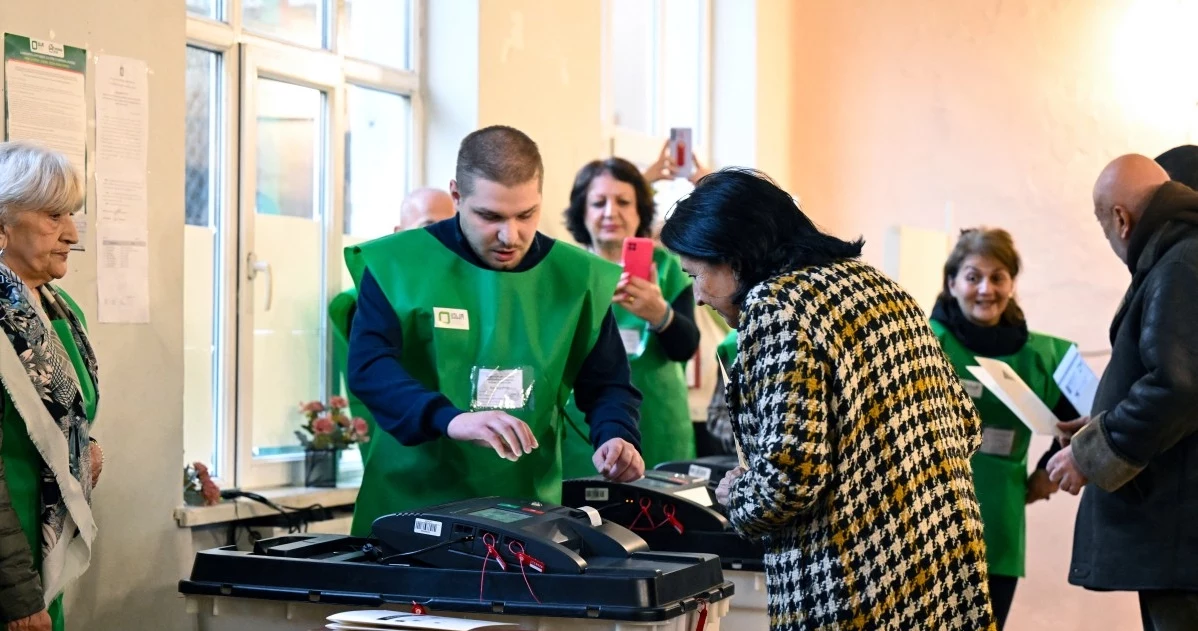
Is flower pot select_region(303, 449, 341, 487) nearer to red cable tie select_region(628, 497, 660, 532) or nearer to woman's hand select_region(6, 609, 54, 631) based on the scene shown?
red cable tie select_region(628, 497, 660, 532)

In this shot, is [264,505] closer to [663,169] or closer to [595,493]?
[595,493]

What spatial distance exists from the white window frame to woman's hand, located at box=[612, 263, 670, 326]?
158 centimetres

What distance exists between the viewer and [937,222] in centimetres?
595

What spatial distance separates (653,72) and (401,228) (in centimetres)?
248

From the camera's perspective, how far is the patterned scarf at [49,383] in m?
2.08

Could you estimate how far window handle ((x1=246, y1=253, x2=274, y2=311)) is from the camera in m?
3.56

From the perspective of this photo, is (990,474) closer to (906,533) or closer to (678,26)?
(906,533)

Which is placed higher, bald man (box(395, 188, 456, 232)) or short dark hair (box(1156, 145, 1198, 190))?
short dark hair (box(1156, 145, 1198, 190))

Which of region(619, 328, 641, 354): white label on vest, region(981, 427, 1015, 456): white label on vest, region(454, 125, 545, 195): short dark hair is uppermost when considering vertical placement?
region(454, 125, 545, 195): short dark hair

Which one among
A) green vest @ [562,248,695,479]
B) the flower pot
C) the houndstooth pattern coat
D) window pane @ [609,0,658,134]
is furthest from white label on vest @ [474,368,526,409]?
window pane @ [609,0,658,134]

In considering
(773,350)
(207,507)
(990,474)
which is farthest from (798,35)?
(773,350)

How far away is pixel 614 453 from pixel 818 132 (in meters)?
4.14

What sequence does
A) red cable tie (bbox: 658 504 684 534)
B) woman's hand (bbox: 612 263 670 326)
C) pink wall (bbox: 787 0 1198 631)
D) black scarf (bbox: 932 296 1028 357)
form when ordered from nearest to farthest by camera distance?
red cable tie (bbox: 658 504 684 534)
woman's hand (bbox: 612 263 670 326)
black scarf (bbox: 932 296 1028 357)
pink wall (bbox: 787 0 1198 631)

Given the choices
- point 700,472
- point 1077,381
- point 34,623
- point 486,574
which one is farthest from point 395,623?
point 1077,381
